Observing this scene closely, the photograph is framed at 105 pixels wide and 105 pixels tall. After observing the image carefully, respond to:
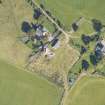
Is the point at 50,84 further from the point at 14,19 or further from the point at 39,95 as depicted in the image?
the point at 14,19

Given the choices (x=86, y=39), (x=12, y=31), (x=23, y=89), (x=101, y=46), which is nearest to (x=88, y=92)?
(x=101, y=46)

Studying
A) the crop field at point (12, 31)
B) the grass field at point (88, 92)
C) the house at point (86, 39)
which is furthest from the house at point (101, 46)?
the crop field at point (12, 31)

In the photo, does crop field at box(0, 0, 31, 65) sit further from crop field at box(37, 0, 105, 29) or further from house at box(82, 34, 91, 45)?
house at box(82, 34, 91, 45)

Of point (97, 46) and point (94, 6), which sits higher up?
point (94, 6)

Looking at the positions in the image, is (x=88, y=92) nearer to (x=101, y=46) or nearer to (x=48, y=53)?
(x=101, y=46)

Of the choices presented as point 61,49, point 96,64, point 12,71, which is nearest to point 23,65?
point 12,71
